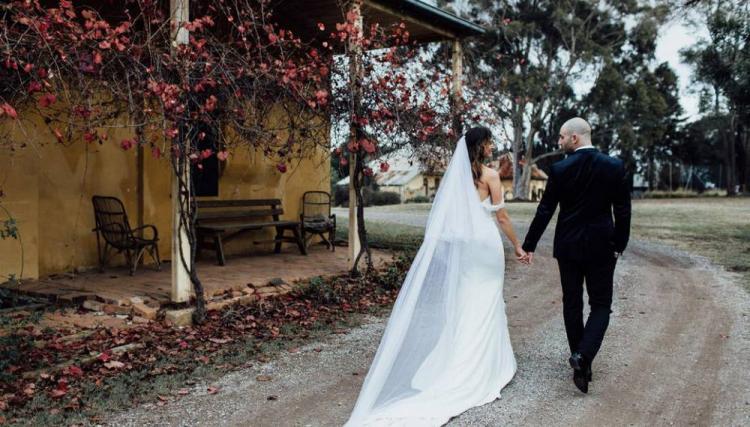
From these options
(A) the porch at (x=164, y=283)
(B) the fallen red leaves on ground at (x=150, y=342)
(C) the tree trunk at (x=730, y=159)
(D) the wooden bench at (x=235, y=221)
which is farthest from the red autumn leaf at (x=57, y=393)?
(C) the tree trunk at (x=730, y=159)

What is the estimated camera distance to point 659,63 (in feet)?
137

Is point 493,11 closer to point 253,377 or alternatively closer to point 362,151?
point 362,151

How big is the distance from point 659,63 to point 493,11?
14761mm

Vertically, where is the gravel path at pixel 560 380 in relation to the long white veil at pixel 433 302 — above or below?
below

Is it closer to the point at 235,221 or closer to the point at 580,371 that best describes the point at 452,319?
the point at 580,371

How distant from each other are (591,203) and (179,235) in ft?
13.2

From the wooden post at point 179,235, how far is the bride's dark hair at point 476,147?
288cm

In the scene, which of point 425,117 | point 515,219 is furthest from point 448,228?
point 515,219

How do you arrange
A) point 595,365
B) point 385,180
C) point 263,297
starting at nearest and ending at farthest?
point 595,365 < point 263,297 < point 385,180

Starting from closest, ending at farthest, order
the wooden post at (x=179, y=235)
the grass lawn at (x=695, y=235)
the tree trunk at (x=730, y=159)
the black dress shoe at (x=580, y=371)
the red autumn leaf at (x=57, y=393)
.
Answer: the red autumn leaf at (x=57, y=393), the black dress shoe at (x=580, y=371), the wooden post at (x=179, y=235), the grass lawn at (x=695, y=235), the tree trunk at (x=730, y=159)

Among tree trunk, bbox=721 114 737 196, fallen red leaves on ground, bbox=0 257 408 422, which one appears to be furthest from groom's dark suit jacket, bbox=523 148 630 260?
tree trunk, bbox=721 114 737 196

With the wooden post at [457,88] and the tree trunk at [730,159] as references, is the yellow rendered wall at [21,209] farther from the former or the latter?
the tree trunk at [730,159]

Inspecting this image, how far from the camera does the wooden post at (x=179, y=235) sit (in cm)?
608

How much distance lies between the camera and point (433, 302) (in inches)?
174
